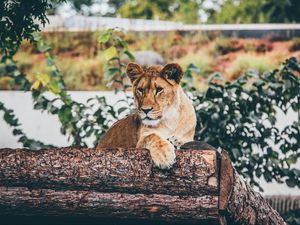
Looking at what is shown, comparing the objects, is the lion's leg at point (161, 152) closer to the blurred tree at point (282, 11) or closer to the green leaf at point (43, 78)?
the green leaf at point (43, 78)

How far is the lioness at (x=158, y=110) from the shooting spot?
17.5ft

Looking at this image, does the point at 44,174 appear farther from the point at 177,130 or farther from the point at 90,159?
the point at 177,130

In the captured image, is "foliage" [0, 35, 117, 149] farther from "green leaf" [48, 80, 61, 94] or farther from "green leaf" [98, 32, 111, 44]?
"green leaf" [98, 32, 111, 44]

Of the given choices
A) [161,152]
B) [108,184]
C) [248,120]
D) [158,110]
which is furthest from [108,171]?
[248,120]

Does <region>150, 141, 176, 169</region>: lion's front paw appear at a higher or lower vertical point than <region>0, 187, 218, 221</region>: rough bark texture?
higher

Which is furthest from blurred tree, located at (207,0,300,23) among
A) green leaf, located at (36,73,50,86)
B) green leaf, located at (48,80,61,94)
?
green leaf, located at (36,73,50,86)

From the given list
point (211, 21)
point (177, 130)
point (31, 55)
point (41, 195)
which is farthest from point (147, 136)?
point (211, 21)

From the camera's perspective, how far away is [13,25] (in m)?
5.50

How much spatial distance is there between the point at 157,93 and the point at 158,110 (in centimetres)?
13

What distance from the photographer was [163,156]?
15.0 ft

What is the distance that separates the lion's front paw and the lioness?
382mm

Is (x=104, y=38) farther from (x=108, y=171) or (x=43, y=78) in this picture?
(x=108, y=171)

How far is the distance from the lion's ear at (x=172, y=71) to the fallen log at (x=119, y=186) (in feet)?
2.97

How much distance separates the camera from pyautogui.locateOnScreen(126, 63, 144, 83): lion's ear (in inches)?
219
